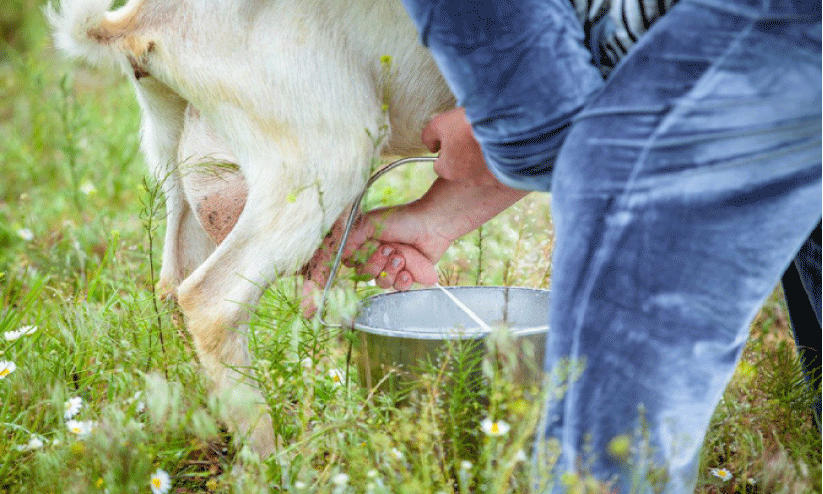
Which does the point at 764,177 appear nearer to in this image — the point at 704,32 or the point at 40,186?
the point at 704,32

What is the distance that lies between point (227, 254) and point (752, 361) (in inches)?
51.6

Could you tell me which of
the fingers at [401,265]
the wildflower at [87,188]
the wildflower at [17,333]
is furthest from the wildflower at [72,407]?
the wildflower at [87,188]

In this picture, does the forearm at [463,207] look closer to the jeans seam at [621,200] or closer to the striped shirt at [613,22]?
the striped shirt at [613,22]

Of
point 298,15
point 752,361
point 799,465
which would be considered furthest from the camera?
point 752,361

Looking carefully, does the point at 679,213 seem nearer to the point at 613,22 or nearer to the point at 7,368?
the point at 613,22

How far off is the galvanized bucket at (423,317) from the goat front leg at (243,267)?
0.12m

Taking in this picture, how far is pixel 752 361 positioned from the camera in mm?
2029

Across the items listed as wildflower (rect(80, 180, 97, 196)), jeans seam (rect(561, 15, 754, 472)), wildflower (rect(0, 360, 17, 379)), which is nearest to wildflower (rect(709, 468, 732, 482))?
jeans seam (rect(561, 15, 754, 472))

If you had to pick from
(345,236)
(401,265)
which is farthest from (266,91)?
(401,265)

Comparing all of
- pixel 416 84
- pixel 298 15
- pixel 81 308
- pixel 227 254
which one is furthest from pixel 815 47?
pixel 81 308

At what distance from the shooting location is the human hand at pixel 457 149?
179 centimetres

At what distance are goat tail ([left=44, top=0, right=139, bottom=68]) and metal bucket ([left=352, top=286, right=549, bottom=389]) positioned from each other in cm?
85

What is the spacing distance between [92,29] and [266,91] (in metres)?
0.44

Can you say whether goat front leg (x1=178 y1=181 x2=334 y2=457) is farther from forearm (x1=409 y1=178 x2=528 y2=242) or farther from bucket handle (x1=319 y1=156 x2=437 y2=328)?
forearm (x1=409 y1=178 x2=528 y2=242)
